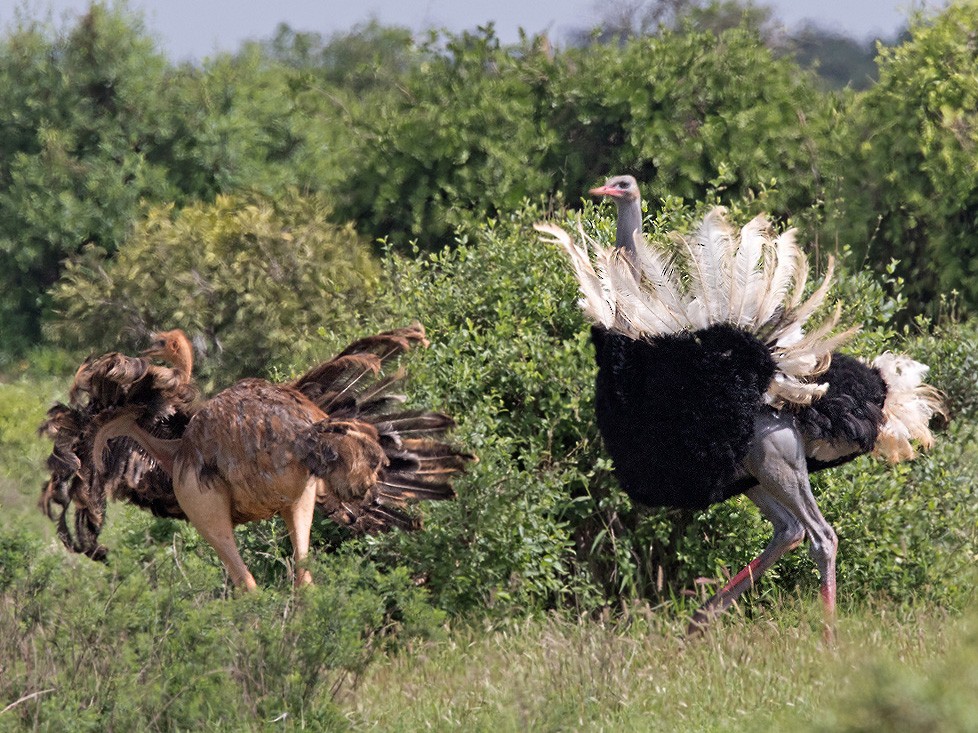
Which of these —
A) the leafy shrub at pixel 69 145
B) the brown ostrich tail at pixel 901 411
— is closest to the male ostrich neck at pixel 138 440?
the brown ostrich tail at pixel 901 411

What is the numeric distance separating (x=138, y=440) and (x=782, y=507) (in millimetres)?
2659

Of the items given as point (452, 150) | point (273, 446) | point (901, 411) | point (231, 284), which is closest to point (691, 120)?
point (452, 150)

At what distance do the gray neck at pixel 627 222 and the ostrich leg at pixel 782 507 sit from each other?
104cm

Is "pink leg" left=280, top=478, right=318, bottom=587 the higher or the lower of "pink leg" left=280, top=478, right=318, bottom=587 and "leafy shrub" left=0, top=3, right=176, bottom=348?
the lower

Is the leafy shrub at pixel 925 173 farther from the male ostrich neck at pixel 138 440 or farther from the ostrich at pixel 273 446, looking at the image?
the male ostrich neck at pixel 138 440

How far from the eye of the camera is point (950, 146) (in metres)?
12.2

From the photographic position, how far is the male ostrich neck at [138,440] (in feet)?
21.1

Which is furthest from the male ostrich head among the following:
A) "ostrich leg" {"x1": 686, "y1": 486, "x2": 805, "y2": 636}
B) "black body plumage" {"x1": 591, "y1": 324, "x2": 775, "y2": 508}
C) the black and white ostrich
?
"ostrich leg" {"x1": 686, "y1": 486, "x2": 805, "y2": 636}

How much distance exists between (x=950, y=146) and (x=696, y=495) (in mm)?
7032

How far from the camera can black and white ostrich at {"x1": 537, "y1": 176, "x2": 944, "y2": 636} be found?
6023mm

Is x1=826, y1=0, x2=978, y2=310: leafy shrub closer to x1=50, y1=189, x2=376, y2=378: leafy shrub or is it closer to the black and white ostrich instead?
x1=50, y1=189, x2=376, y2=378: leafy shrub

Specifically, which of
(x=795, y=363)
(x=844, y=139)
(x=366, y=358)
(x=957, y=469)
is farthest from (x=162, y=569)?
(x=844, y=139)

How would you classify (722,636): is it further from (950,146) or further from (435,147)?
(435,147)

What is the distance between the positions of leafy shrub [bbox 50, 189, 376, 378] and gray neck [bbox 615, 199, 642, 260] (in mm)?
5205
